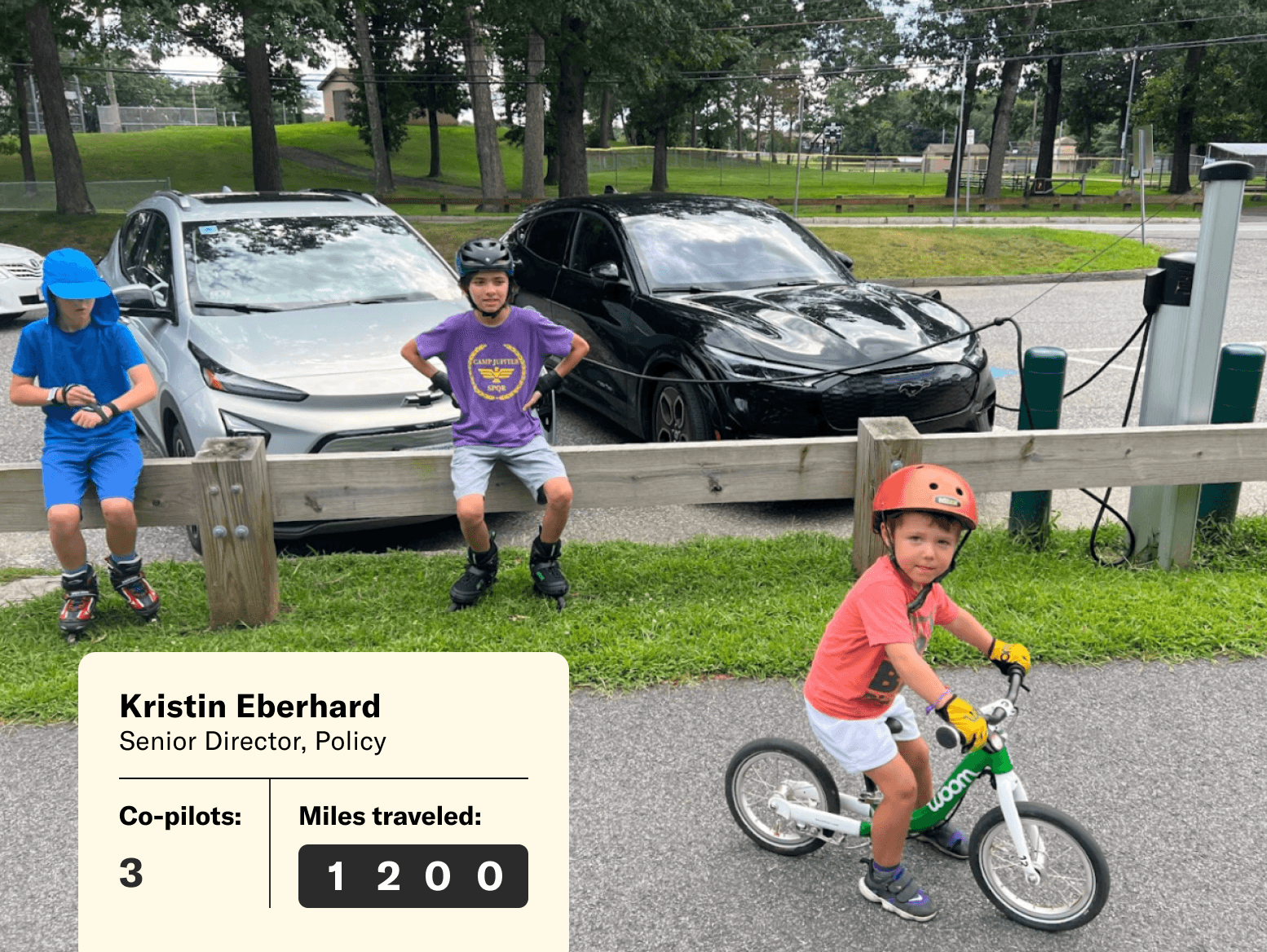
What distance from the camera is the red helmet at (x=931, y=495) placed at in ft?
8.50

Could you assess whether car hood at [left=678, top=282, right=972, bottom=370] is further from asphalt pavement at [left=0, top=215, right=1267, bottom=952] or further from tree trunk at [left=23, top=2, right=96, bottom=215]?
tree trunk at [left=23, top=2, right=96, bottom=215]

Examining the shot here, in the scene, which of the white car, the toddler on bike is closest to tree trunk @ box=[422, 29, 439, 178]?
the white car

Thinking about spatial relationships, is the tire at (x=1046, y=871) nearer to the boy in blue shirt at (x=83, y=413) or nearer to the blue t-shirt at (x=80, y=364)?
the boy in blue shirt at (x=83, y=413)

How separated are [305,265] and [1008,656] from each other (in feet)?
17.3

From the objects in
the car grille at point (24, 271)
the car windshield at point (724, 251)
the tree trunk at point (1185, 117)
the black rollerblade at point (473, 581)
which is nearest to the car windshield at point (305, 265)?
the car windshield at point (724, 251)

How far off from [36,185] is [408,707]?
3992cm

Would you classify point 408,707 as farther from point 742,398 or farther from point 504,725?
point 742,398

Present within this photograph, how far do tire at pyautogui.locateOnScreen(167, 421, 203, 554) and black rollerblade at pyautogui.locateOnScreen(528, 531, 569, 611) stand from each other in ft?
6.43

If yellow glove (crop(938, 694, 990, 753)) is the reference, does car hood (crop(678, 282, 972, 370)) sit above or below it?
above

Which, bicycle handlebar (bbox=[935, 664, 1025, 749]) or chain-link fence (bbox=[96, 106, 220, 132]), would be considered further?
chain-link fence (bbox=[96, 106, 220, 132])

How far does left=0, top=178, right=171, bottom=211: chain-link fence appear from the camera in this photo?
112 feet

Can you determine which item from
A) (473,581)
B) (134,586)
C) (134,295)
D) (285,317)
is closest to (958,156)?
(285,317)

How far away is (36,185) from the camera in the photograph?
34938 mm

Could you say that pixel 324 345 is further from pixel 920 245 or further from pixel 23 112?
pixel 23 112
